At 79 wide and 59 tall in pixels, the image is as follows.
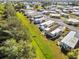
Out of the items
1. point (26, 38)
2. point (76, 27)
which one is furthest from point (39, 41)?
point (76, 27)

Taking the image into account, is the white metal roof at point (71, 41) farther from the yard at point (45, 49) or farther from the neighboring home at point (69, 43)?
the yard at point (45, 49)

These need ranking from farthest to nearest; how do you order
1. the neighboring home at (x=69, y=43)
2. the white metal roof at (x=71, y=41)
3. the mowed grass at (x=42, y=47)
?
the white metal roof at (x=71, y=41) < the neighboring home at (x=69, y=43) < the mowed grass at (x=42, y=47)

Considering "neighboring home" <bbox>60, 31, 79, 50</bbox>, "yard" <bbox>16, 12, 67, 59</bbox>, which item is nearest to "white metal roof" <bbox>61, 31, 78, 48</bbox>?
"neighboring home" <bbox>60, 31, 79, 50</bbox>

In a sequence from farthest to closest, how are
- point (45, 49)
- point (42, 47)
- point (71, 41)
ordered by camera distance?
point (71, 41), point (42, 47), point (45, 49)

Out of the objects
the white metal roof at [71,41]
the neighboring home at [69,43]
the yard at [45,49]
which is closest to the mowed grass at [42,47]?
the yard at [45,49]

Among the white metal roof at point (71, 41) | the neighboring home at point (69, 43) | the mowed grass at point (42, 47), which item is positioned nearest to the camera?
the mowed grass at point (42, 47)

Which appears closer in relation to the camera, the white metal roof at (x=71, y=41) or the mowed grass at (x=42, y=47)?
the mowed grass at (x=42, y=47)

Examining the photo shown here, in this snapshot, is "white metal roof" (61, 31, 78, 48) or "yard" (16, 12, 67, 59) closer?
"yard" (16, 12, 67, 59)

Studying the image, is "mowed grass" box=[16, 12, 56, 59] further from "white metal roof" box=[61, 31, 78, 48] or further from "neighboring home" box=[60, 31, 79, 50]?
"white metal roof" box=[61, 31, 78, 48]

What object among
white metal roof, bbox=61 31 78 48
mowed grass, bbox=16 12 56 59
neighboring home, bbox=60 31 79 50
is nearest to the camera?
mowed grass, bbox=16 12 56 59

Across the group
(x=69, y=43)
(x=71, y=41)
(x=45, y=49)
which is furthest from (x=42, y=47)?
(x=71, y=41)

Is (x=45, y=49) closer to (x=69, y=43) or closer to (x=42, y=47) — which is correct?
(x=42, y=47)
